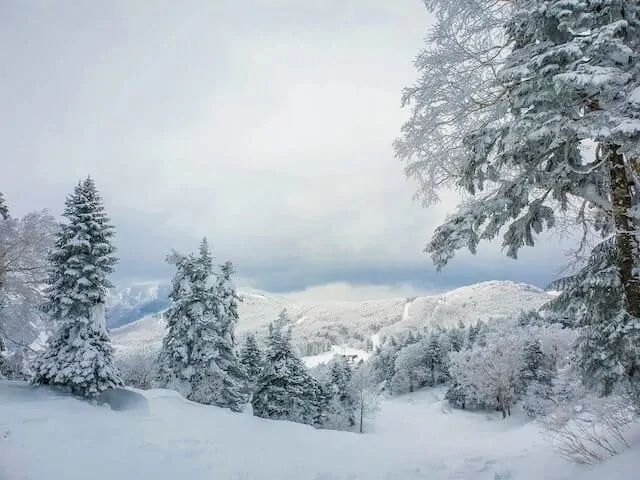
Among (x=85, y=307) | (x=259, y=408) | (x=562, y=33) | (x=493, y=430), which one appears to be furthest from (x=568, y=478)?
(x=493, y=430)

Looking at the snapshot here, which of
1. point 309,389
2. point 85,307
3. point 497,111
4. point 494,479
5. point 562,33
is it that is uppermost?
point 562,33

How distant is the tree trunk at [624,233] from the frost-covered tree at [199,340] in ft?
80.7

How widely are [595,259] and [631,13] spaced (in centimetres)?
366

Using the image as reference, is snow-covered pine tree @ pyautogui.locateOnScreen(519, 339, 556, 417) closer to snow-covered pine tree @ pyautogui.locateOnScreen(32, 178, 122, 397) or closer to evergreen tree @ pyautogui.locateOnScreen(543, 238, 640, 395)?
snow-covered pine tree @ pyautogui.locateOnScreen(32, 178, 122, 397)

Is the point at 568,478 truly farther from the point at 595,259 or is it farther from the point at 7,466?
the point at 7,466

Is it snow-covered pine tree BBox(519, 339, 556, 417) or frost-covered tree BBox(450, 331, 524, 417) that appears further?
frost-covered tree BBox(450, 331, 524, 417)

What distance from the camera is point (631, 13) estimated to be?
16.3ft

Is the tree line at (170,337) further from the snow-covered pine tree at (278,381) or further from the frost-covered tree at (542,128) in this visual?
the frost-covered tree at (542,128)

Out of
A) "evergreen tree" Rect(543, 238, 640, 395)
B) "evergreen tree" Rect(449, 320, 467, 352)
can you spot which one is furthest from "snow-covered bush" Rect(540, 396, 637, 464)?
"evergreen tree" Rect(449, 320, 467, 352)

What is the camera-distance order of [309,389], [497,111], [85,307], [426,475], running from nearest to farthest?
[497,111] < [426,475] < [85,307] < [309,389]

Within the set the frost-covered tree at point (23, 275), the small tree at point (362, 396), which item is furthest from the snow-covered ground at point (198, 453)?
the small tree at point (362, 396)

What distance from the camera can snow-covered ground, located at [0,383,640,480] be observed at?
8.42 metres

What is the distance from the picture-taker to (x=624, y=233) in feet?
18.8

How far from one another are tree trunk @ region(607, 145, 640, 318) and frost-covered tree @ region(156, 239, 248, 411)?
80.7 ft
